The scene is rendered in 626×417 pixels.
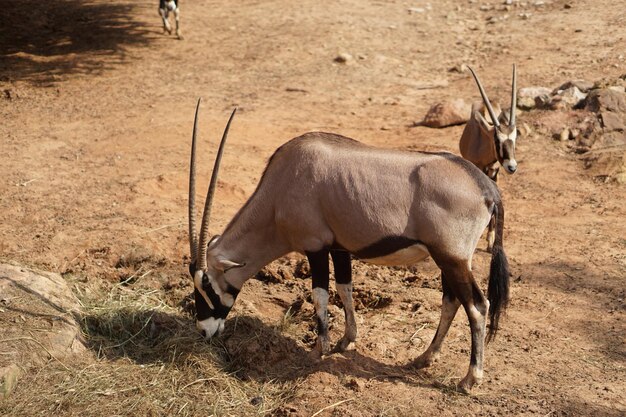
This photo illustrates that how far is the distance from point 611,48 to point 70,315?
12.4 metres

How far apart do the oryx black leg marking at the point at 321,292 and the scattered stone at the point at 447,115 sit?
6.82m

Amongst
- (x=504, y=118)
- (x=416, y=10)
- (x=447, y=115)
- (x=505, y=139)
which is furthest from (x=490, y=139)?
(x=416, y=10)

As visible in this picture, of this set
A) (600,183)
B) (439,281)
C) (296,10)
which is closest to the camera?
(439,281)

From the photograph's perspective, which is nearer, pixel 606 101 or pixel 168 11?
pixel 606 101

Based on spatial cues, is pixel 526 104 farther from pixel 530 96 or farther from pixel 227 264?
pixel 227 264

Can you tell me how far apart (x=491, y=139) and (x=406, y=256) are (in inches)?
147

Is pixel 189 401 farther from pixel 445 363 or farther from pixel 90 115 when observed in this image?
pixel 90 115

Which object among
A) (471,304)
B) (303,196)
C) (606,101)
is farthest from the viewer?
(606,101)

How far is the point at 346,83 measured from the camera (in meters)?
15.3

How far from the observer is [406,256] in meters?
6.49

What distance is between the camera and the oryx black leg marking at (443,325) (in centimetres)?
674

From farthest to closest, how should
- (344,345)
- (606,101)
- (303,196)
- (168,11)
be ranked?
1. (168,11)
2. (606,101)
3. (344,345)
4. (303,196)

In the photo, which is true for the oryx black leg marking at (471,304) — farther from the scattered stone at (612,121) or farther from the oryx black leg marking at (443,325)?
the scattered stone at (612,121)

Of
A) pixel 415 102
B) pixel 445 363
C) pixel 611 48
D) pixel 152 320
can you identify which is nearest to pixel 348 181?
pixel 445 363
